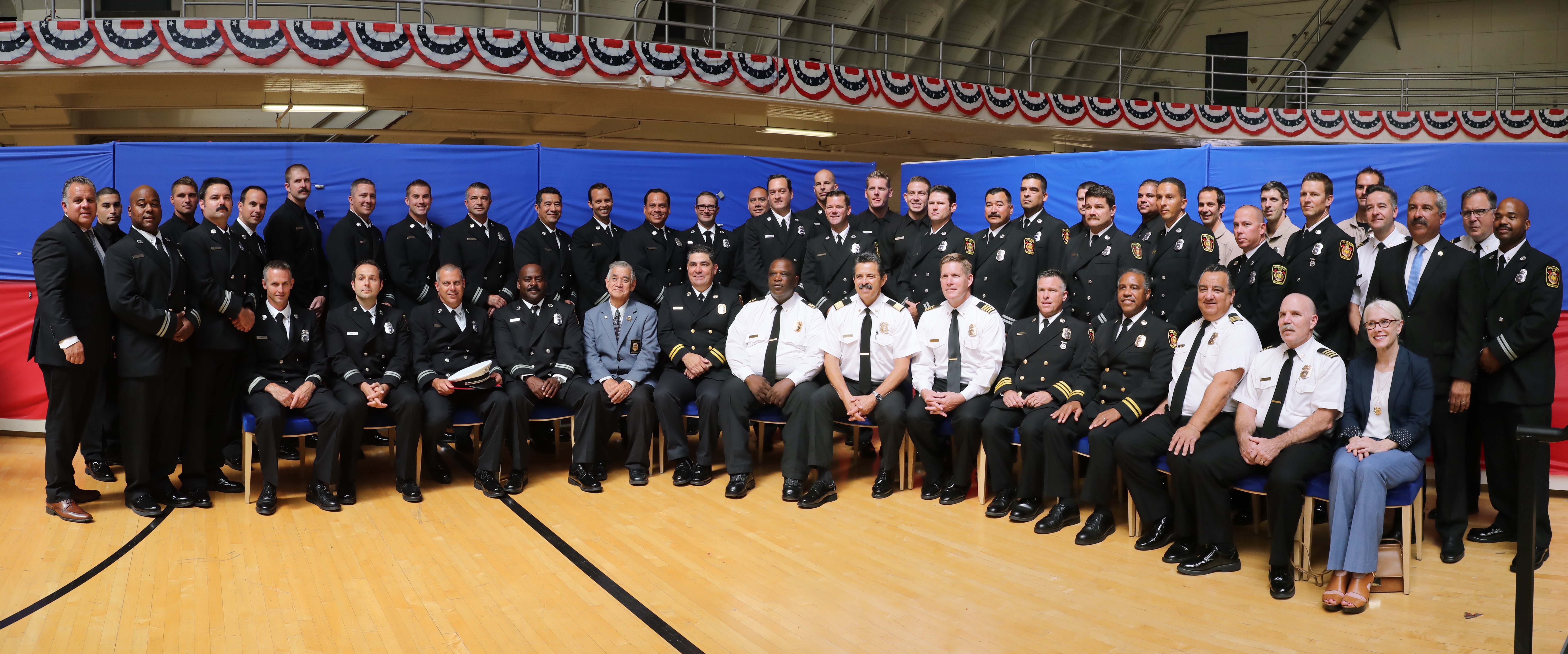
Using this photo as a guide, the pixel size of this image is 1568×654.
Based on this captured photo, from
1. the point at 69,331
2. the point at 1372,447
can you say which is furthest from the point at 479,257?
the point at 1372,447

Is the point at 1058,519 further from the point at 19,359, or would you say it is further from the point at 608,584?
the point at 19,359

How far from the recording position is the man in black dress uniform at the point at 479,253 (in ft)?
19.4

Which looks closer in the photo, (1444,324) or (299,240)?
(1444,324)

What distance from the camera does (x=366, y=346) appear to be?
5.23 meters

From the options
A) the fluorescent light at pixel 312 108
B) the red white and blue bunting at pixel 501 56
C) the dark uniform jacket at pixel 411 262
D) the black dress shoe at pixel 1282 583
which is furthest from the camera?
the fluorescent light at pixel 312 108

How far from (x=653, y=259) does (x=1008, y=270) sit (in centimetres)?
224

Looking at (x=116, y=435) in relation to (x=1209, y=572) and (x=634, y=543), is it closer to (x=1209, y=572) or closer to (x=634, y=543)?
(x=634, y=543)

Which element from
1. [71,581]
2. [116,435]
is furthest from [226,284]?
[71,581]

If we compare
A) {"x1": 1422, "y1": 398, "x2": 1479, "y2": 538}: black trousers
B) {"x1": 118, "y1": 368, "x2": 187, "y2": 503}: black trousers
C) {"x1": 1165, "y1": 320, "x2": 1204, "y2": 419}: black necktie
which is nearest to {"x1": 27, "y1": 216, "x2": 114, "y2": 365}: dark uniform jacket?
{"x1": 118, "y1": 368, "x2": 187, "y2": 503}: black trousers

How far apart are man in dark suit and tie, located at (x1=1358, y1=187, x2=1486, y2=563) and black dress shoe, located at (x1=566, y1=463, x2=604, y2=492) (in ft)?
12.2

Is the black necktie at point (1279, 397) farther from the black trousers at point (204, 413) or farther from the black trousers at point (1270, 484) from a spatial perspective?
the black trousers at point (204, 413)

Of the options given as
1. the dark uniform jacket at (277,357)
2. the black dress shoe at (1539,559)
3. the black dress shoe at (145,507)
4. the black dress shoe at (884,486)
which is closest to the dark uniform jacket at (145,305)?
the dark uniform jacket at (277,357)

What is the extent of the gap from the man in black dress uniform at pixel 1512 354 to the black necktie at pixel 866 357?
9.18ft

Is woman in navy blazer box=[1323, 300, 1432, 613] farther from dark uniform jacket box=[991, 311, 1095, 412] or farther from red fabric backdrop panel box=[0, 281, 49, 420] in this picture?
red fabric backdrop panel box=[0, 281, 49, 420]
